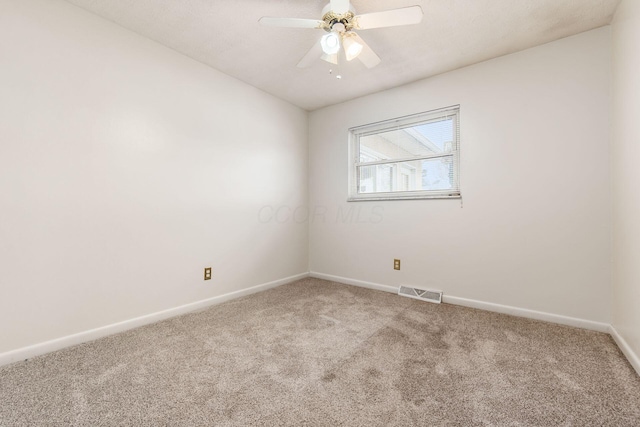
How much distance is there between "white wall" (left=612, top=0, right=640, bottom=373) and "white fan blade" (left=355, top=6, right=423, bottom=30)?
1246mm

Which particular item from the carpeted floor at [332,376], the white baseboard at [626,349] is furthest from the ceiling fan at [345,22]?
the white baseboard at [626,349]

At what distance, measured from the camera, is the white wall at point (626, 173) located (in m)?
1.51

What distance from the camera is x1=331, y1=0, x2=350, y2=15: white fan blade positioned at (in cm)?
156

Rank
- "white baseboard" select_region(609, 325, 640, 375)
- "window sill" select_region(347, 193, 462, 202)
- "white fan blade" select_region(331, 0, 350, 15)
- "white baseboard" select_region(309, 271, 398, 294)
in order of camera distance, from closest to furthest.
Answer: "white baseboard" select_region(609, 325, 640, 375)
"white fan blade" select_region(331, 0, 350, 15)
"window sill" select_region(347, 193, 462, 202)
"white baseboard" select_region(309, 271, 398, 294)

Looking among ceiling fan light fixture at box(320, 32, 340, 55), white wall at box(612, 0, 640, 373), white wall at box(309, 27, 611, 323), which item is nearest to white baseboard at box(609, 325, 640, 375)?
white wall at box(612, 0, 640, 373)

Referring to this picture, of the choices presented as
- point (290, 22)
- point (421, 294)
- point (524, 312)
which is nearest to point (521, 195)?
point (524, 312)

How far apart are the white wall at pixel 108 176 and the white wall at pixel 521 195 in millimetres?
1727

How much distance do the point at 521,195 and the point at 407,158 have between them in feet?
3.64

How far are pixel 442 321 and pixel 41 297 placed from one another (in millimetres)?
2795

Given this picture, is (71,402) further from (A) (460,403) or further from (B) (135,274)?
(A) (460,403)

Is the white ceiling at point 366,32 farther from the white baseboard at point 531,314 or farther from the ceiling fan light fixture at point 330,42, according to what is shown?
the white baseboard at point 531,314

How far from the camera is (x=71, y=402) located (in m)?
1.21

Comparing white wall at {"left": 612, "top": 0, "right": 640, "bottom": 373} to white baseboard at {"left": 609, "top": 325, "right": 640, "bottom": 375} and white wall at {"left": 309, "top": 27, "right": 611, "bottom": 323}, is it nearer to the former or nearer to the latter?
white baseboard at {"left": 609, "top": 325, "right": 640, "bottom": 375}

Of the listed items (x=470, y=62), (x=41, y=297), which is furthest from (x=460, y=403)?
(x=470, y=62)
